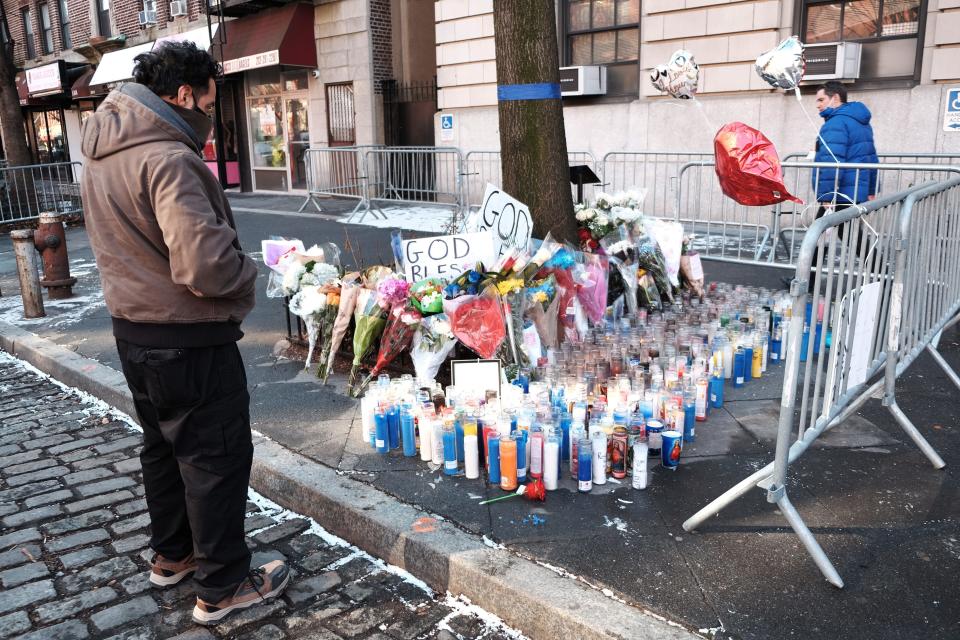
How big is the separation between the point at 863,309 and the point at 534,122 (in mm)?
2914

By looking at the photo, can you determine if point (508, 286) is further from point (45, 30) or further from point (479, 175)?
point (45, 30)

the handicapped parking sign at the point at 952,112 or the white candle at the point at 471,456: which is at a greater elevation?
the handicapped parking sign at the point at 952,112

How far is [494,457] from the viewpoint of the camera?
11.8ft

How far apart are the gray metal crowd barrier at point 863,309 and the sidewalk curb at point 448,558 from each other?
0.69 metres

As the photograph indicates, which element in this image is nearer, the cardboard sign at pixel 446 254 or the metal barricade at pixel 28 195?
the cardboard sign at pixel 446 254

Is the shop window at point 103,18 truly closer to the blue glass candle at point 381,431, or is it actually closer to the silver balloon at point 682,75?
the silver balloon at point 682,75

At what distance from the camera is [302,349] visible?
592 centimetres

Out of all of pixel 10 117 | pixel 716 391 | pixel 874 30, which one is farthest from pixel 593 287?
pixel 10 117

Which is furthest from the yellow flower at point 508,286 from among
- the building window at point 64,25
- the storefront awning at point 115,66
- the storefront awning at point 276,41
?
the building window at point 64,25

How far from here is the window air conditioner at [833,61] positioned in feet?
32.7

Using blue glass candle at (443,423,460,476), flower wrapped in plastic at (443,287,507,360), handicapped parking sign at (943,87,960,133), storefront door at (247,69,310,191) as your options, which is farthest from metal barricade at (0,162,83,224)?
handicapped parking sign at (943,87,960,133)

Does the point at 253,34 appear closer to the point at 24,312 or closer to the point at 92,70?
the point at 92,70

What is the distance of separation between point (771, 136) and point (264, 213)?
31.4 ft

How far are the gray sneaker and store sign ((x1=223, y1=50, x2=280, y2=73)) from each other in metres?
15.7
